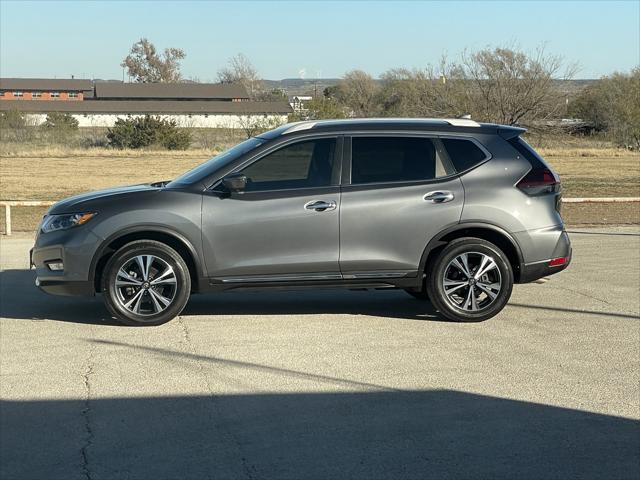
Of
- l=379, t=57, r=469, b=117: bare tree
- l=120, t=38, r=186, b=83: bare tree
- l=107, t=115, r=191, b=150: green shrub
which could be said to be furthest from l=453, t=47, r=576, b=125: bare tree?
l=120, t=38, r=186, b=83: bare tree

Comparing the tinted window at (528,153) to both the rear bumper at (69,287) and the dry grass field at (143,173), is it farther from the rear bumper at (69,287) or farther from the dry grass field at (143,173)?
the dry grass field at (143,173)

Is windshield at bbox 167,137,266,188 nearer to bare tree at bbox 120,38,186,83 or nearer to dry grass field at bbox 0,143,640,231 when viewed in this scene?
dry grass field at bbox 0,143,640,231

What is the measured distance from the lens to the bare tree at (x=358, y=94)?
56.9 metres

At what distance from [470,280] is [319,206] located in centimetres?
159

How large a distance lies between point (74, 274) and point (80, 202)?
2.28 feet

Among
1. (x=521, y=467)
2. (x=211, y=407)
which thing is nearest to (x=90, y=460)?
(x=211, y=407)

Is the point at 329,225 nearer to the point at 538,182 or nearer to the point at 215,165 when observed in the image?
the point at 215,165

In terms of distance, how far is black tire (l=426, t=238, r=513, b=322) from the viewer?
8625 millimetres

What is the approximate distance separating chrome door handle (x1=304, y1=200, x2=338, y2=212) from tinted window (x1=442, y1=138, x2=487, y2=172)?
4.13 ft

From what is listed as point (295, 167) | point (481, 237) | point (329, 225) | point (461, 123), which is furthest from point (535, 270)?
point (295, 167)

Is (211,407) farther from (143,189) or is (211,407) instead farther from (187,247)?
(143,189)

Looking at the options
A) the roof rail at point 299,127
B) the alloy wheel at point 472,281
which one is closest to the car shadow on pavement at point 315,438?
the alloy wheel at point 472,281

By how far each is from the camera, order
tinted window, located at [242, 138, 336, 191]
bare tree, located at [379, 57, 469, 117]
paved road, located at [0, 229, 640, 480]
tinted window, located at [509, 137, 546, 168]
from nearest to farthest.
Answer: 1. paved road, located at [0, 229, 640, 480]
2. tinted window, located at [242, 138, 336, 191]
3. tinted window, located at [509, 137, 546, 168]
4. bare tree, located at [379, 57, 469, 117]

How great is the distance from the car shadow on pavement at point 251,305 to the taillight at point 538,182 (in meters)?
1.48
